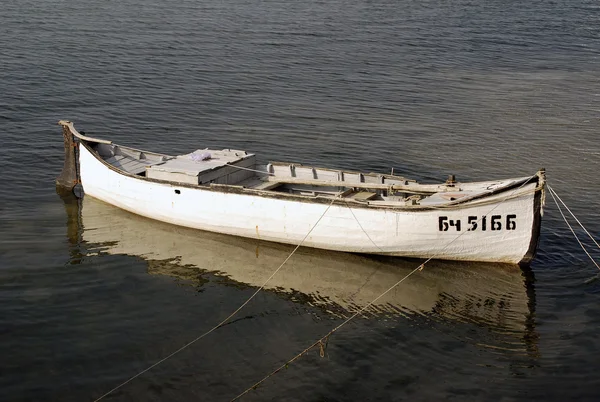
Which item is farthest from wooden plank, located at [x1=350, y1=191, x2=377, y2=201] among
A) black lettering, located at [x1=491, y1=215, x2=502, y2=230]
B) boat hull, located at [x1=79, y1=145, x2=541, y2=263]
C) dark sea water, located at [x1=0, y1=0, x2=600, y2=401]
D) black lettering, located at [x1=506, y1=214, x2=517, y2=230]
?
black lettering, located at [x1=506, y1=214, x2=517, y2=230]

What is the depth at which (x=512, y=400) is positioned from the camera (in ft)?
45.2

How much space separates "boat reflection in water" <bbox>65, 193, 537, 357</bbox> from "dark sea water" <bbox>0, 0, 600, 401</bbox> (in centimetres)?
6

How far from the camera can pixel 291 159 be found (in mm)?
26641

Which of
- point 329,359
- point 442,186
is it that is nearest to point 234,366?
point 329,359

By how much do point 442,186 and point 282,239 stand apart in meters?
4.09

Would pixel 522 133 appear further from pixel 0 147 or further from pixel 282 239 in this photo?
pixel 0 147

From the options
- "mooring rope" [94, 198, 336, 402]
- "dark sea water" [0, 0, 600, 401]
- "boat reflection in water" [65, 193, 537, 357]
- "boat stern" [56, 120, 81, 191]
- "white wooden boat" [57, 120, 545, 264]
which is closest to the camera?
"mooring rope" [94, 198, 336, 402]

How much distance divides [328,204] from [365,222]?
960 millimetres

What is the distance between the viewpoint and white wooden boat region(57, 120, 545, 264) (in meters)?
17.8

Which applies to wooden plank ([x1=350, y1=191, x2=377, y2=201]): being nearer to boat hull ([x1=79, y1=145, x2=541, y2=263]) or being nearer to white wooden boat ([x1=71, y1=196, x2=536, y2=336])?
boat hull ([x1=79, y1=145, x2=541, y2=263])

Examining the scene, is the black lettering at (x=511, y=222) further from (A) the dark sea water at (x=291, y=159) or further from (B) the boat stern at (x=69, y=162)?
(B) the boat stern at (x=69, y=162)

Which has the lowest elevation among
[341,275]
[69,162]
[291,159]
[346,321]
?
[346,321]

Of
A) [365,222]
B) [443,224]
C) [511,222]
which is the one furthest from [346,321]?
[511,222]

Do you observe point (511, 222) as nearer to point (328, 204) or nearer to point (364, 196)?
point (364, 196)
